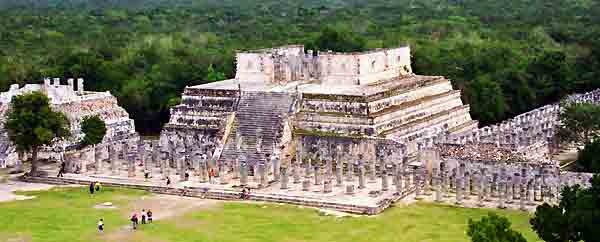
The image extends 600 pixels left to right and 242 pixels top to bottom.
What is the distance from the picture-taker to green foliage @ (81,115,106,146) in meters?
42.0

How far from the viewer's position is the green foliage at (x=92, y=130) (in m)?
42.0

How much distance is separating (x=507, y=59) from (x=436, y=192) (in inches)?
1131

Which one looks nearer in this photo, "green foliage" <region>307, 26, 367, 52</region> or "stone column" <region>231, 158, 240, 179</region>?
"stone column" <region>231, 158, 240, 179</region>

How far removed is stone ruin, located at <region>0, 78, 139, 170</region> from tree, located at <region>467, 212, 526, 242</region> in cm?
2163

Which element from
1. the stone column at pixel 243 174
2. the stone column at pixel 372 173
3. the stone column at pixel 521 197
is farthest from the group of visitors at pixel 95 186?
the stone column at pixel 521 197

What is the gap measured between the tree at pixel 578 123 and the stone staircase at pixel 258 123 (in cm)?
1124

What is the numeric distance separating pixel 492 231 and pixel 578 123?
21.0 m

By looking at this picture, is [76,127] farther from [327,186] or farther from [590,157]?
[590,157]

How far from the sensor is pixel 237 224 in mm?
30391

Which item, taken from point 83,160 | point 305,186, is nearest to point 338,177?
point 305,186


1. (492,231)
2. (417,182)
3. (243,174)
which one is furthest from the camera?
(243,174)

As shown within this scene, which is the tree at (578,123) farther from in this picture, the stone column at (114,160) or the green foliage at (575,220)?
the green foliage at (575,220)

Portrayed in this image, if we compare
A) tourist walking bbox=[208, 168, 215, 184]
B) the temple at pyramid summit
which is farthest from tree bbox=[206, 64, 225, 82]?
tourist walking bbox=[208, 168, 215, 184]

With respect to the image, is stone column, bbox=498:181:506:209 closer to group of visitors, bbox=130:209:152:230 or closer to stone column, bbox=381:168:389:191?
stone column, bbox=381:168:389:191
